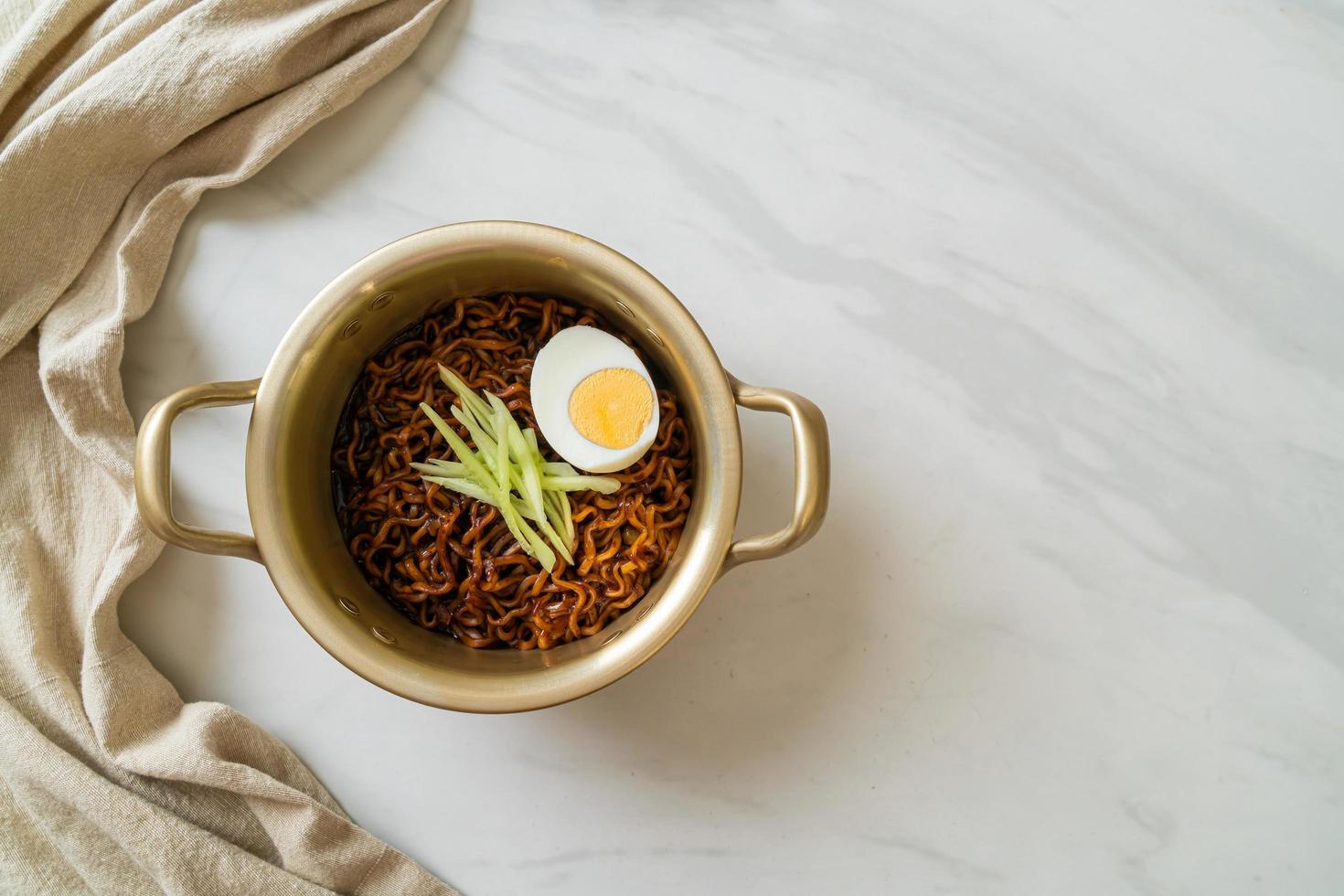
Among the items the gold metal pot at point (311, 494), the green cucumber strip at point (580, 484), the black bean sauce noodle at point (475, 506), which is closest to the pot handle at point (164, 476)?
the gold metal pot at point (311, 494)

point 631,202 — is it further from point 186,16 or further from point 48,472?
point 48,472

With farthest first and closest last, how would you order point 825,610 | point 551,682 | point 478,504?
point 825,610 < point 478,504 < point 551,682

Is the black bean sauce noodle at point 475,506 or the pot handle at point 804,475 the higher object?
the pot handle at point 804,475

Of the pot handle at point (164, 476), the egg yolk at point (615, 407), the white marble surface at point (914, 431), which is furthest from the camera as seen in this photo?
the white marble surface at point (914, 431)

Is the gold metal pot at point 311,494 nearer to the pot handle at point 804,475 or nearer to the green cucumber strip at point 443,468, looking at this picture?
the pot handle at point 804,475

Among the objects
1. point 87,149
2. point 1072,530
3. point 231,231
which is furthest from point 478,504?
point 1072,530

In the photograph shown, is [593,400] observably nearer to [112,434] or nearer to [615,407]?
[615,407]

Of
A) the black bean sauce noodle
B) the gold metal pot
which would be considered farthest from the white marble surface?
the gold metal pot
